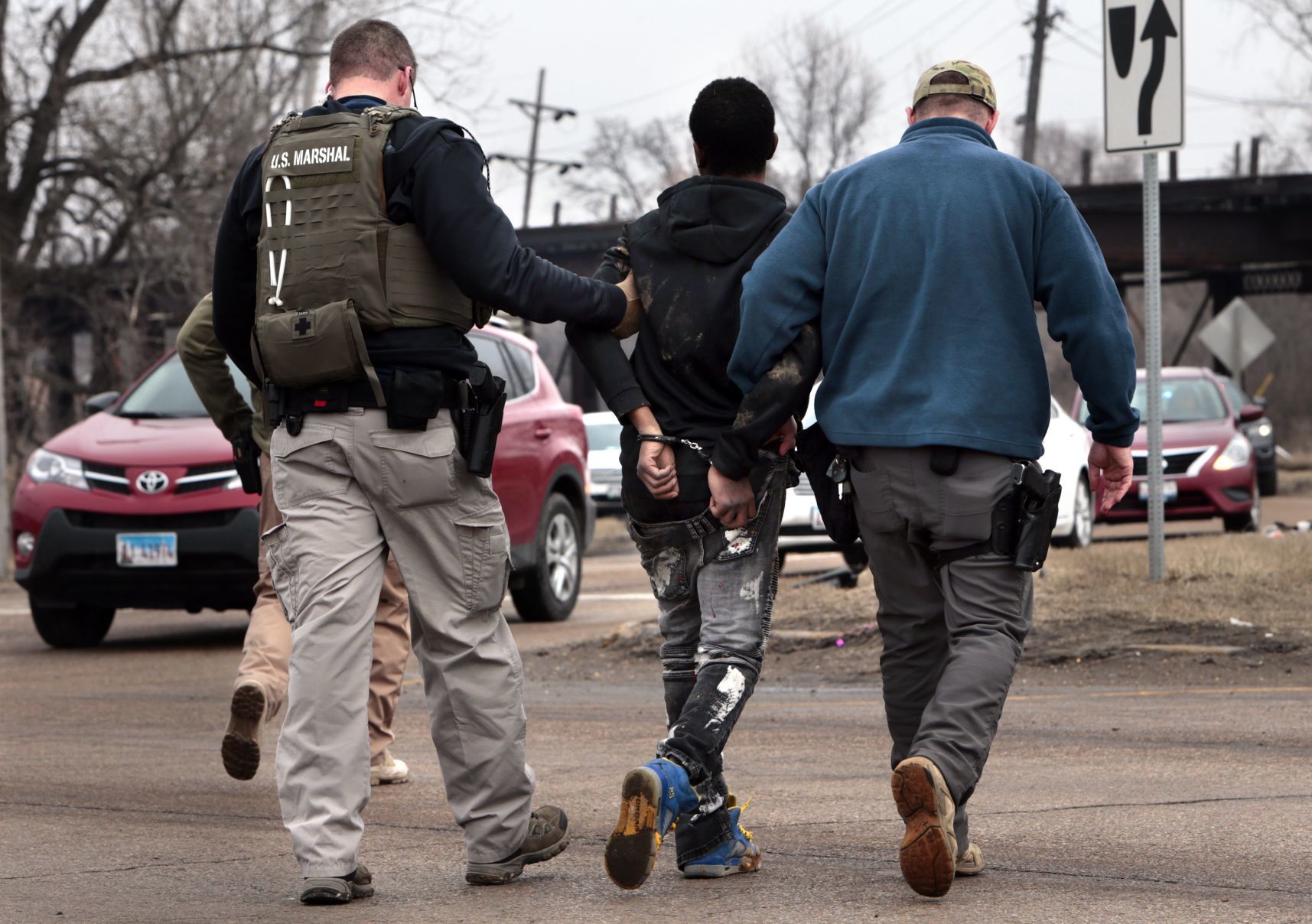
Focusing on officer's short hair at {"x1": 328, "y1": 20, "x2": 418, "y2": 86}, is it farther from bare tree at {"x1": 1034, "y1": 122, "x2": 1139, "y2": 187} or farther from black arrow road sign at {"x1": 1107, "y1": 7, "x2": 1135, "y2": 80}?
bare tree at {"x1": 1034, "y1": 122, "x2": 1139, "y2": 187}

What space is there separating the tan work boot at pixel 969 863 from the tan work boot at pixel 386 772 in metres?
2.29

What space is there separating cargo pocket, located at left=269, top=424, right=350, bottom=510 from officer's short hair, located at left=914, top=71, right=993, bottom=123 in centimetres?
159

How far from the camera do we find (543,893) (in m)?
4.30

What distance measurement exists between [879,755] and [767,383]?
2.48 m

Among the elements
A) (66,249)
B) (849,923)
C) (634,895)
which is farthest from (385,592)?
(66,249)

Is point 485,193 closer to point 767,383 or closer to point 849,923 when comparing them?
point 767,383

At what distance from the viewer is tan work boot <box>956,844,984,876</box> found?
435cm

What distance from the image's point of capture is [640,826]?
12.9 ft

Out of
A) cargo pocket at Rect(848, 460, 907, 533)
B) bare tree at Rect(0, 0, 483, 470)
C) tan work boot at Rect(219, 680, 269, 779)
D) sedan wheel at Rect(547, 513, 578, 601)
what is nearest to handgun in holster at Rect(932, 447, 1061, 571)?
cargo pocket at Rect(848, 460, 907, 533)

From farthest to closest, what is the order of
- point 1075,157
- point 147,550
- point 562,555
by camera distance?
point 1075,157
point 562,555
point 147,550

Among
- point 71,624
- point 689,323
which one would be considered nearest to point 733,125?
point 689,323

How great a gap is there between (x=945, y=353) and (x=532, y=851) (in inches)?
60.0

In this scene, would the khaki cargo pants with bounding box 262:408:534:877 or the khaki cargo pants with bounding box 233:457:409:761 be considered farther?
the khaki cargo pants with bounding box 233:457:409:761

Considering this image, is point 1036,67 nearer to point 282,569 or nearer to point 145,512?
point 145,512
